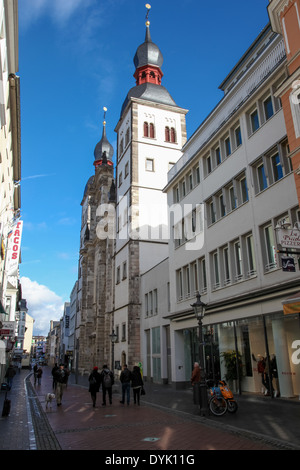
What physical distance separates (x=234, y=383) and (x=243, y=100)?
13.6 m

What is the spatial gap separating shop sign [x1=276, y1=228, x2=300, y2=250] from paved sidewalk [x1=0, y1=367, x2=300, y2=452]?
4787mm

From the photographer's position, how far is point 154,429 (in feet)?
33.7

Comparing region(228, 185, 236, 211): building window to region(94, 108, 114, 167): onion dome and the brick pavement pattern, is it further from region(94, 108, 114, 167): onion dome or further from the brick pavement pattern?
region(94, 108, 114, 167): onion dome

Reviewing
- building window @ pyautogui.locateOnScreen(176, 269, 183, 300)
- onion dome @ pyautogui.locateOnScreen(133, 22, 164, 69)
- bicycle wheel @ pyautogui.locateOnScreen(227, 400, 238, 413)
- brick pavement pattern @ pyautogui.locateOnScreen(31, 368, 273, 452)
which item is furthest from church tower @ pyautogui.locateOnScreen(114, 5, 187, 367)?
bicycle wheel @ pyautogui.locateOnScreen(227, 400, 238, 413)

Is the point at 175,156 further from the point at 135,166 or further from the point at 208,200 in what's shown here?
the point at 208,200

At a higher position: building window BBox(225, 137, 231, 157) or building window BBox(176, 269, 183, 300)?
building window BBox(225, 137, 231, 157)

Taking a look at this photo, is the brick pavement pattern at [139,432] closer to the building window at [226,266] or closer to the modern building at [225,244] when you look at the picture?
the modern building at [225,244]

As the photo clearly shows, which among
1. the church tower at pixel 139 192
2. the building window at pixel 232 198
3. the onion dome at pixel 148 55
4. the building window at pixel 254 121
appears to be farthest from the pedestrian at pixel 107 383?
the onion dome at pixel 148 55

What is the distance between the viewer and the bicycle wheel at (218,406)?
38.9 ft

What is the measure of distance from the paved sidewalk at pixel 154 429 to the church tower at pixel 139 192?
20297 mm

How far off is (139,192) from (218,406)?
28740mm

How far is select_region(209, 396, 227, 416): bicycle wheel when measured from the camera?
1186cm

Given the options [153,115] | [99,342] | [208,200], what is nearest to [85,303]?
[99,342]

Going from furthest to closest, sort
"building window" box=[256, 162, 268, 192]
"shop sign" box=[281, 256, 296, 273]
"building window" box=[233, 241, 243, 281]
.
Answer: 1. "building window" box=[233, 241, 243, 281]
2. "building window" box=[256, 162, 268, 192]
3. "shop sign" box=[281, 256, 296, 273]
